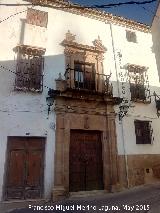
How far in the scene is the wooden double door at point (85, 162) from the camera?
32.2 ft

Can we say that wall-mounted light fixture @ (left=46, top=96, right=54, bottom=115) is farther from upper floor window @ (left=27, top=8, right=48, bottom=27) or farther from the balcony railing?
upper floor window @ (left=27, top=8, right=48, bottom=27)

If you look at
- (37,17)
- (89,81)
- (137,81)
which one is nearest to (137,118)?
(137,81)

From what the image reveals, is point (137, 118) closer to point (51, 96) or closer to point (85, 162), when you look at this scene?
point (85, 162)

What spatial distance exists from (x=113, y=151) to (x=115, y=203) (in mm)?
2947

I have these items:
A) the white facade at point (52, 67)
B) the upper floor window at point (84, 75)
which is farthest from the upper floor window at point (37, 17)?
the upper floor window at point (84, 75)

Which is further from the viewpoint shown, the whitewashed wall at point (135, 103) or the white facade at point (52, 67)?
the whitewashed wall at point (135, 103)

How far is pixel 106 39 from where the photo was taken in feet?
41.4

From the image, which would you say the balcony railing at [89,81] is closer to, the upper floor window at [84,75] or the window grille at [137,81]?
the upper floor window at [84,75]

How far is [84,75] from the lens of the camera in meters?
11.5

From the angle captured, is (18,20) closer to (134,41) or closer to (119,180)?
(134,41)

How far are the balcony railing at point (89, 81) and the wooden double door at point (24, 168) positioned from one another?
3333mm

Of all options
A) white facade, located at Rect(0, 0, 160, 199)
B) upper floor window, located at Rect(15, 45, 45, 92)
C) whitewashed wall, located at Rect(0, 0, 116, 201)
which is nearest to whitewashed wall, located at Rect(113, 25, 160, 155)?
white facade, located at Rect(0, 0, 160, 199)

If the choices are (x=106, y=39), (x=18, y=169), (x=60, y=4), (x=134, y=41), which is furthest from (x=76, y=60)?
(x=18, y=169)

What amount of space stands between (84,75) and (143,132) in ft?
13.3
